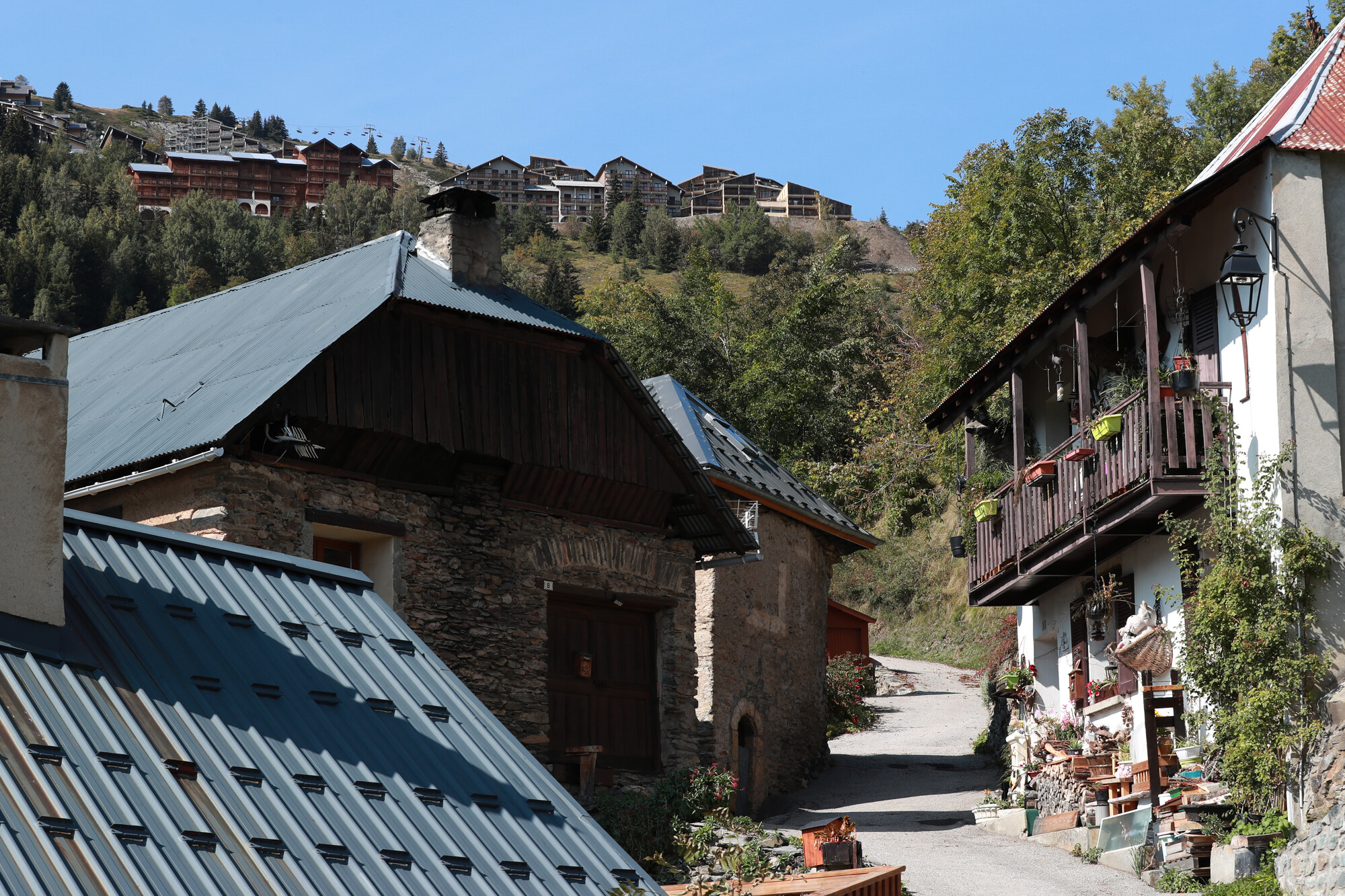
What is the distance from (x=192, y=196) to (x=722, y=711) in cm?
7632

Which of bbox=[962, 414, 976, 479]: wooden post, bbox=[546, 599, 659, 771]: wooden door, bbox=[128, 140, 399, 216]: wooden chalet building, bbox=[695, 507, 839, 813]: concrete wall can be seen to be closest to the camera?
bbox=[546, 599, 659, 771]: wooden door

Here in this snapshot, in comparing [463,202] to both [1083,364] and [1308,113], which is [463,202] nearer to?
[1083,364]

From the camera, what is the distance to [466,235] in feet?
57.9

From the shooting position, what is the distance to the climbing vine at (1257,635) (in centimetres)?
1453

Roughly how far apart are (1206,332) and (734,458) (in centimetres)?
828

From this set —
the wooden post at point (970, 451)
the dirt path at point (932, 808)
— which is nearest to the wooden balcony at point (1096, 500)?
the wooden post at point (970, 451)

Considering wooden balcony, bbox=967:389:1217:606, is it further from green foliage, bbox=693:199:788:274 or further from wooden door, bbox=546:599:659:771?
green foliage, bbox=693:199:788:274

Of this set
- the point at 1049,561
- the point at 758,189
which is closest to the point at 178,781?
the point at 1049,561

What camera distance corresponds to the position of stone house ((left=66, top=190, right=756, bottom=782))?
47.5 ft

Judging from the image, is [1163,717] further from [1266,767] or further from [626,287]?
[626,287]

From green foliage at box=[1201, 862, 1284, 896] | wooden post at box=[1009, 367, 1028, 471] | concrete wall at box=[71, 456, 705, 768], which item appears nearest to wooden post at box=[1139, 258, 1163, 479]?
wooden post at box=[1009, 367, 1028, 471]

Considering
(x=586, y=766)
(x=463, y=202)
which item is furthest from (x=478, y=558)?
(x=463, y=202)

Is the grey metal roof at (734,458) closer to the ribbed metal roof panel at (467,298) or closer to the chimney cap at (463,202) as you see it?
the ribbed metal roof panel at (467,298)

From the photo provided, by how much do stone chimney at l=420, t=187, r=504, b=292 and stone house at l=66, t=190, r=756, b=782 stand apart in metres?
0.04
